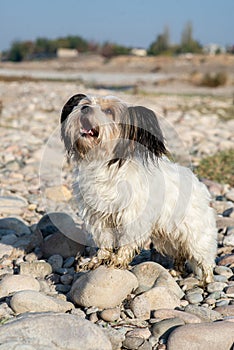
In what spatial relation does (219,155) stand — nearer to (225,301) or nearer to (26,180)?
(26,180)

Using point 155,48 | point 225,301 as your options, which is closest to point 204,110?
point 225,301

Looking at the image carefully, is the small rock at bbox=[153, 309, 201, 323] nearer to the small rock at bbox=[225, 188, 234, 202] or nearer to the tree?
the small rock at bbox=[225, 188, 234, 202]

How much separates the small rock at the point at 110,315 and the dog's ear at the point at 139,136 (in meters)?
0.96

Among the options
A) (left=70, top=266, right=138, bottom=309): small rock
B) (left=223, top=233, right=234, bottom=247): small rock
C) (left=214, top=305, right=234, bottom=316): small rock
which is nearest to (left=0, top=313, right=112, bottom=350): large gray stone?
(left=70, top=266, right=138, bottom=309): small rock

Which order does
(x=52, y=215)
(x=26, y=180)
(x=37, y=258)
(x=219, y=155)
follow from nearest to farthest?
(x=37, y=258), (x=52, y=215), (x=26, y=180), (x=219, y=155)

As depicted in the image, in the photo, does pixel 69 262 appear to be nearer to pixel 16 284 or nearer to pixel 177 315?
pixel 16 284

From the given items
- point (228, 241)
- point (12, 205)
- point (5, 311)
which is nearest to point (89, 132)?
point (5, 311)

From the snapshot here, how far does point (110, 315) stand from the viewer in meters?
3.54

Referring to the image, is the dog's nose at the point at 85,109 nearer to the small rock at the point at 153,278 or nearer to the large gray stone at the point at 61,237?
the small rock at the point at 153,278

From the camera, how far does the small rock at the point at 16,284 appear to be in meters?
3.81

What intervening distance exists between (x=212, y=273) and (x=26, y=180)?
3849mm

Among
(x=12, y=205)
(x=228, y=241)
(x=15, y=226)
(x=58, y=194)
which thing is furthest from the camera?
(x=58, y=194)

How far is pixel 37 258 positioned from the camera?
4684 mm

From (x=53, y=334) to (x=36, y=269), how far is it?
136 cm
